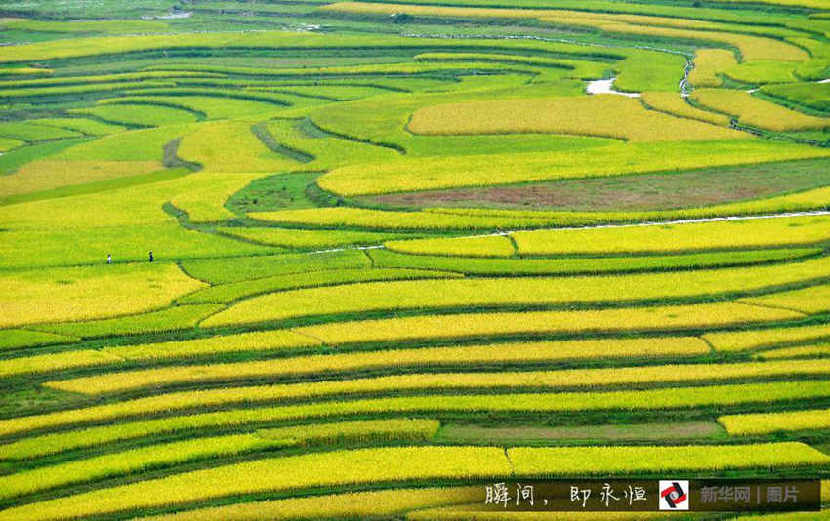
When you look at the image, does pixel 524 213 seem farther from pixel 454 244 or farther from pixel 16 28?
pixel 16 28

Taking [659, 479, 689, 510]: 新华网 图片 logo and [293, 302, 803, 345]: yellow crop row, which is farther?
[293, 302, 803, 345]: yellow crop row

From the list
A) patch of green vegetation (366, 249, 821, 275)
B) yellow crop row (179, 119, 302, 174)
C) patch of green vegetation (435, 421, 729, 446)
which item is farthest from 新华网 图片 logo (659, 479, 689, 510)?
yellow crop row (179, 119, 302, 174)

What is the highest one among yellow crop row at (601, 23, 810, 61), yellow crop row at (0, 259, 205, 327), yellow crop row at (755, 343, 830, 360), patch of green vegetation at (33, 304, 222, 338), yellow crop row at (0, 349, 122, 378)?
yellow crop row at (601, 23, 810, 61)

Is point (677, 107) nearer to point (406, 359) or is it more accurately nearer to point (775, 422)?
point (406, 359)

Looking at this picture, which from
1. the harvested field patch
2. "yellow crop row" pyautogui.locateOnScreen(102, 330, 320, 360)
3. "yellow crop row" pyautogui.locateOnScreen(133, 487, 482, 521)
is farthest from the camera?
the harvested field patch

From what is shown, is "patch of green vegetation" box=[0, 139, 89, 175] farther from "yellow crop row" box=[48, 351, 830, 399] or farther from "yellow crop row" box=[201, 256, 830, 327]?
"yellow crop row" box=[48, 351, 830, 399]

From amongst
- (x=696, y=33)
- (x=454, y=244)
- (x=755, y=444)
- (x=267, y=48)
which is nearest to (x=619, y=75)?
(x=696, y=33)

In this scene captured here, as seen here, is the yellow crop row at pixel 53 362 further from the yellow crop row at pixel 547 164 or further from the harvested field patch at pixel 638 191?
the harvested field patch at pixel 638 191
